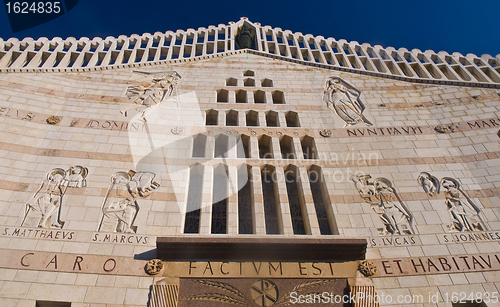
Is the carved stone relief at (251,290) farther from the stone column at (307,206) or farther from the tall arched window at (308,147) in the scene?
the tall arched window at (308,147)

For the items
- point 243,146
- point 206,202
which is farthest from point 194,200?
point 243,146

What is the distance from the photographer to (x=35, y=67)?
14352 millimetres

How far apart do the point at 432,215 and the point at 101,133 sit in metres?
10.2

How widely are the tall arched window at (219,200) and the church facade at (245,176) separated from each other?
1.6 inches

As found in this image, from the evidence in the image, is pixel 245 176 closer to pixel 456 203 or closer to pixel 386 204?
pixel 386 204

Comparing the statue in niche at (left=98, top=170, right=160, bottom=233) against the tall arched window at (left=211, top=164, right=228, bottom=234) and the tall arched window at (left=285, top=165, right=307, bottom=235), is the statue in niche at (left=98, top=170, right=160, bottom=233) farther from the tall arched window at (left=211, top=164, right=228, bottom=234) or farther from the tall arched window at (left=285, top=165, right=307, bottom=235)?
the tall arched window at (left=285, top=165, right=307, bottom=235)

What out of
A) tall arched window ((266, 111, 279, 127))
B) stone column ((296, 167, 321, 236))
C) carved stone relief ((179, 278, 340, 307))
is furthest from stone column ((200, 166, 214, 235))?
tall arched window ((266, 111, 279, 127))

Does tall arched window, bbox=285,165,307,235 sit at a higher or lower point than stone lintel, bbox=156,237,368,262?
higher

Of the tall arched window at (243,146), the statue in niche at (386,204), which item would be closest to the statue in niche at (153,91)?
the tall arched window at (243,146)

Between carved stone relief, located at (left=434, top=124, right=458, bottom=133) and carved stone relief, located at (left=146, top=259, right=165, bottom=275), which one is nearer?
carved stone relief, located at (left=146, top=259, right=165, bottom=275)

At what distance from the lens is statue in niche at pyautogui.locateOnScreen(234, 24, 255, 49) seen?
18.3 meters

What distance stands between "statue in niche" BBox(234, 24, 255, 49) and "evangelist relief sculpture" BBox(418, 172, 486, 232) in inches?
426

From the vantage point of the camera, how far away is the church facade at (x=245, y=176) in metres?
8.21

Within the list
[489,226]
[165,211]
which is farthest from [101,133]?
[489,226]
